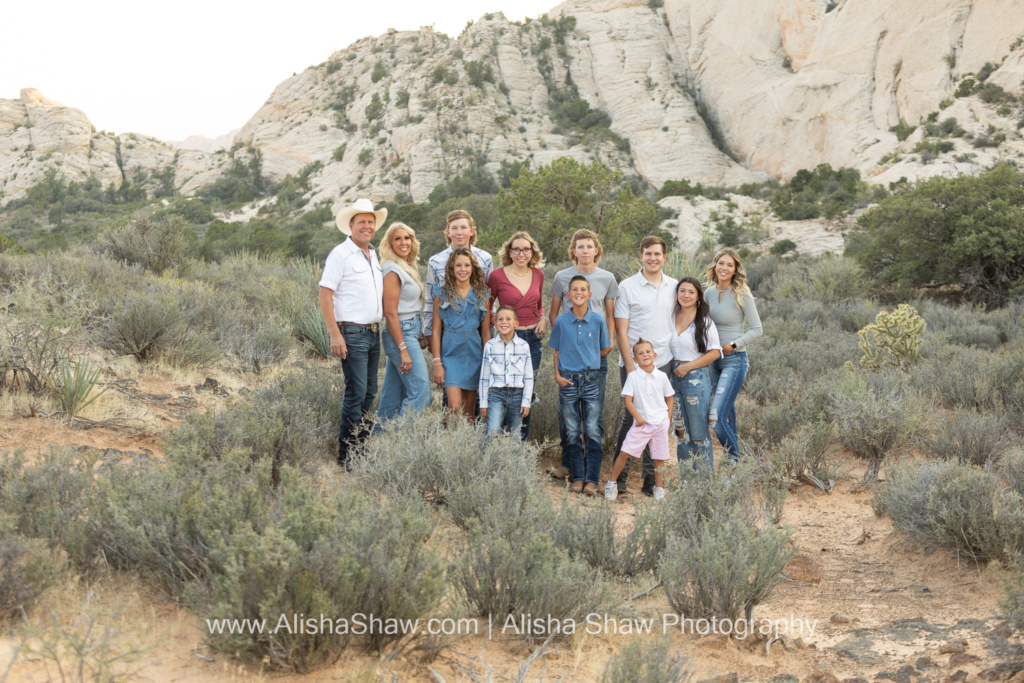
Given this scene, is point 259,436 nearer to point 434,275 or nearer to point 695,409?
point 434,275

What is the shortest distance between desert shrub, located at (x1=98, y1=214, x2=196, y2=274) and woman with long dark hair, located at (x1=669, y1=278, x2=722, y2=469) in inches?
390

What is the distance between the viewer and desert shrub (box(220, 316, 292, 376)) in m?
7.63

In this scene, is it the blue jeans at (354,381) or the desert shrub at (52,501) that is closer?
the desert shrub at (52,501)

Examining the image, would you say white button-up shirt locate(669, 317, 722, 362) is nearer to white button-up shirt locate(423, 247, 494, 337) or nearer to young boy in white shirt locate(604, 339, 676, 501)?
young boy in white shirt locate(604, 339, 676, 501)

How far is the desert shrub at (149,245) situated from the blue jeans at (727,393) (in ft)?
33.2

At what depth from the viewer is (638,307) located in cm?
521

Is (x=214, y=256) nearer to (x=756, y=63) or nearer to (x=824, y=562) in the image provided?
(x=824, y=562)

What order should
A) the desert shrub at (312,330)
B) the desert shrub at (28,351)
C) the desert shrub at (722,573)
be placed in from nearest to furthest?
the desert shrub at (722,573) < the desert shrub at (28,351) < the desert shrub at (312,330)

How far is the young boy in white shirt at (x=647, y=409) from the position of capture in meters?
4.98

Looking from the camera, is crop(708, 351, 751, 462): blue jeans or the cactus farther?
the cactus

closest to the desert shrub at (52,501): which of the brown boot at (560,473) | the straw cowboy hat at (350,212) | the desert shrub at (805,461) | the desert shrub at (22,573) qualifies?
the desert shrub at (22,573)

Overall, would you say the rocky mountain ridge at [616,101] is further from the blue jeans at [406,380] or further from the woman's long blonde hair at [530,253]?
the blue jeans at [406,380]

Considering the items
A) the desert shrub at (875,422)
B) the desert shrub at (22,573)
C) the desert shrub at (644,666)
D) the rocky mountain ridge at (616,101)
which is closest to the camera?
the desert shrub at (644,666)

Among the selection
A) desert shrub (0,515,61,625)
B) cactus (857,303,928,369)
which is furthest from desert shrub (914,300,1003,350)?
desert shrub (0,515,61,625)
